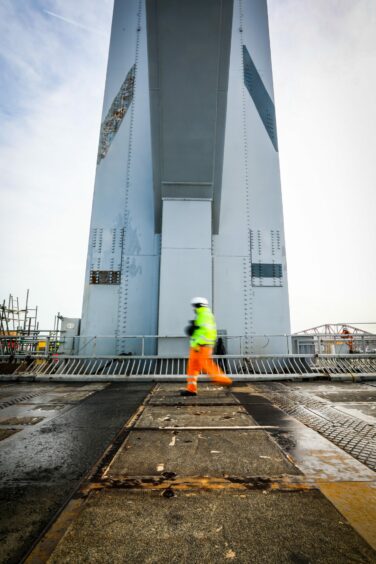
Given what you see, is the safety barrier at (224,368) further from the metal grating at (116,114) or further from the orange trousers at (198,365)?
the metal grating at (116,114)

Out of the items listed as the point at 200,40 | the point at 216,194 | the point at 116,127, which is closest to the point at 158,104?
the point at 200,40

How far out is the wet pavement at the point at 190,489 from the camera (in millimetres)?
1247

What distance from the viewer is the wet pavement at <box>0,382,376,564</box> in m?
1.25

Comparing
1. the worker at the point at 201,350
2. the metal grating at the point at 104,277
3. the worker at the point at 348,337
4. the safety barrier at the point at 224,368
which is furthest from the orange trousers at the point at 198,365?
the metal grating at the point at 104,277

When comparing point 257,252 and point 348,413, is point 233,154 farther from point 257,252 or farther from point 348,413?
point 348,413

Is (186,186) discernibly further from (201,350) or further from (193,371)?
(193,371)

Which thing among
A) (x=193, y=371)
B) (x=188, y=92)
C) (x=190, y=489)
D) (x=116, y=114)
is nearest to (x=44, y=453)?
(x=190, y=489)

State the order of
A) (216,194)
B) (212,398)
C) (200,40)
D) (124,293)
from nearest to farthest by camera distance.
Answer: (212,398) → (200,40) → (216,194) → (124,293)

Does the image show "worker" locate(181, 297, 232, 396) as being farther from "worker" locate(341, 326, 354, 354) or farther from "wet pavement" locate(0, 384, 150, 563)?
"worker" locate(341, 326, 354, 354)

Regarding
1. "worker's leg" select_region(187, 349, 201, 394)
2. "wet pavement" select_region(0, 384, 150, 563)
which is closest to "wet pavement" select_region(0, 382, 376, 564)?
"wet pavement" select_region(0, 384, 150, 563)

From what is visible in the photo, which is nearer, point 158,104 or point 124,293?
point 158,104

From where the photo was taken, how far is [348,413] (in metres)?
3.81

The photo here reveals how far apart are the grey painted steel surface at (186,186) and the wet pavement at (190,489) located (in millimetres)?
5143

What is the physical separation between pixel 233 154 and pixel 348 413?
9655mm
